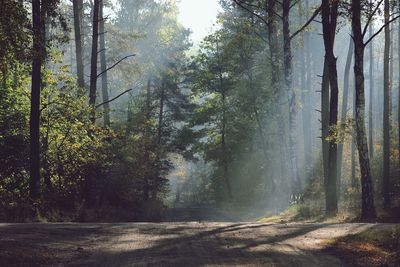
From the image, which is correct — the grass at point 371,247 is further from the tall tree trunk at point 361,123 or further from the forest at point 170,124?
the forest at point 170,124

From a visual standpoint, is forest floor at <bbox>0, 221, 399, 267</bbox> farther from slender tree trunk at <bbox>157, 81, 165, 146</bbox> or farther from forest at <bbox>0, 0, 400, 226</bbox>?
slender tree trunk at <bbox>157, 81, 165, 146</bbox>

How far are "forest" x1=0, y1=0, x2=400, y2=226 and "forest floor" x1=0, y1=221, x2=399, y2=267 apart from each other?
4.31m

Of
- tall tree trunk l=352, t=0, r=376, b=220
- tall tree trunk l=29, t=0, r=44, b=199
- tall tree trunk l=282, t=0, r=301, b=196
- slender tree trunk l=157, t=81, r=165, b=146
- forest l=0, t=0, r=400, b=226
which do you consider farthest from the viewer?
slender tree trunk l=157, t=81, r=165, b=146

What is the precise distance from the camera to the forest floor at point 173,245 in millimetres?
7098

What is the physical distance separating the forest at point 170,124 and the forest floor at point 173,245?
14.1 feet

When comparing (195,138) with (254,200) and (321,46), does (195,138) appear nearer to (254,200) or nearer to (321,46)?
(254,200)

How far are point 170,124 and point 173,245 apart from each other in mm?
34130

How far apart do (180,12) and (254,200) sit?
794 inches

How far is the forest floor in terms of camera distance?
23.3 feet

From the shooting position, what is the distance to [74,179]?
797 inches

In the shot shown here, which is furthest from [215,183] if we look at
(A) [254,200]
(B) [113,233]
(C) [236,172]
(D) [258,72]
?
(B) [113,233]

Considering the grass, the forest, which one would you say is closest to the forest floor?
the grass

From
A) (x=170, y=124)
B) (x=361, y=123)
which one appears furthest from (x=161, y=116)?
(x=361, y=123)

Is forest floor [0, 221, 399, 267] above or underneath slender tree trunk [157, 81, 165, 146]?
underneath
